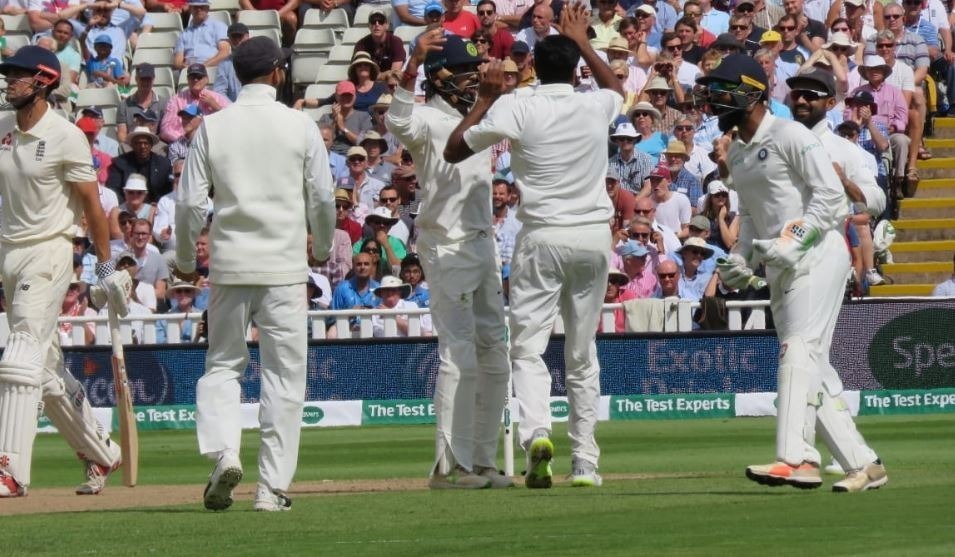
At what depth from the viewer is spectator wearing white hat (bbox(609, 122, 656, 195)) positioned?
71.5ft

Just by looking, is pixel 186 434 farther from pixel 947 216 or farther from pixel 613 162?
pixel 947 216

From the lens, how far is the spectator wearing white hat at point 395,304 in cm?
1944

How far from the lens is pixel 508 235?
20.7 metres

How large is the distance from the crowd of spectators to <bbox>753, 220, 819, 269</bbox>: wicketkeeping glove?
30.0 ft

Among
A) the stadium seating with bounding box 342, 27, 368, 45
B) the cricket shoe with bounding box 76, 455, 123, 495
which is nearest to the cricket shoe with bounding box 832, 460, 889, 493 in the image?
the cricket shoe with bounding box 76, 455, 123, 495

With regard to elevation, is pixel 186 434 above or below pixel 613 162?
below

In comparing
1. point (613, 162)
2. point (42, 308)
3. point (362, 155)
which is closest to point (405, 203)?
point (362, 155)

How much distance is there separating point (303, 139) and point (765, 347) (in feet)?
31.1

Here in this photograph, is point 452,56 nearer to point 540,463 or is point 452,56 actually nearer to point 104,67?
point 540,463

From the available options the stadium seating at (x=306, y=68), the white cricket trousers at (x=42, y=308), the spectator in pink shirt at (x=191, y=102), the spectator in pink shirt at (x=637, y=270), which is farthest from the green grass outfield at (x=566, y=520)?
the stadium seating at (x=306, y=68)

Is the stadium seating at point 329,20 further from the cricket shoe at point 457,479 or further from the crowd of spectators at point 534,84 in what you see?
the cricket shoe at point 457,479

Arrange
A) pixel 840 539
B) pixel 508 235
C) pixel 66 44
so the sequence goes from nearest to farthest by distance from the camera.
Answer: pixel 840 539, pixel 508 235, pixel 66 44

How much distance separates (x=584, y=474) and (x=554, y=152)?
1829 mm

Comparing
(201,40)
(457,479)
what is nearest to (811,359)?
(457,479)
